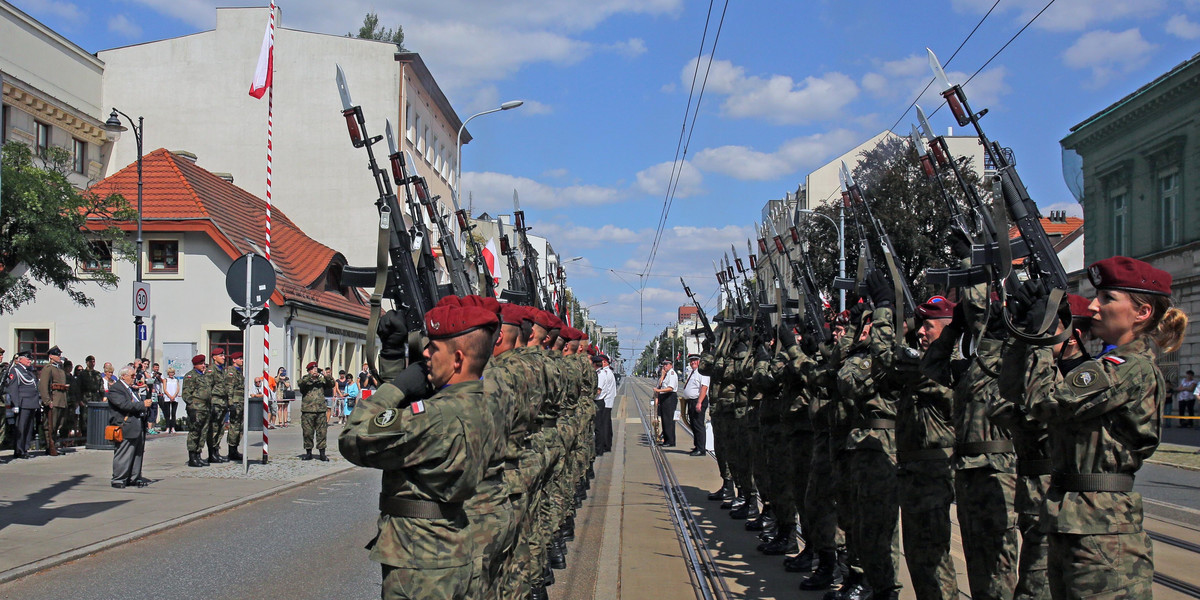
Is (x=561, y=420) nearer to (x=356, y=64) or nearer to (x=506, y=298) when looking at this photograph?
(x=506, y=298)

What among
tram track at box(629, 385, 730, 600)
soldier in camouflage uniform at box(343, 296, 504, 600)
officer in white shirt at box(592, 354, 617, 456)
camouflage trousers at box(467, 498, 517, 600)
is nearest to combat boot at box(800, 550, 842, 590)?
tram track at box(629, 385, 730, 600)

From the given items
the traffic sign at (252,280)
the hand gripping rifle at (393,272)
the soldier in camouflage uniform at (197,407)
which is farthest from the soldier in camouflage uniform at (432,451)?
the soldier in camouflage uniform at (197,407)

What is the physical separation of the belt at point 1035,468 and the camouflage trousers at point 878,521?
117cm

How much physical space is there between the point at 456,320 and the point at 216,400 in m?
12.9

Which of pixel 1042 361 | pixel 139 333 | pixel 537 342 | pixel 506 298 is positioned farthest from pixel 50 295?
pixel 1042 361

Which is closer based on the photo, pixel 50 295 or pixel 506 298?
pixel 506 298

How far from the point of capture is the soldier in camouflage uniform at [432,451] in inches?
135

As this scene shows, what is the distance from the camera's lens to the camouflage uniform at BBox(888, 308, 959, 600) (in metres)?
5.30

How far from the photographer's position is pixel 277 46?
37.2 metres

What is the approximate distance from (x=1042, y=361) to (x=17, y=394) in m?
15.9

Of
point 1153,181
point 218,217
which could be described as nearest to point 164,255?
point 218,217

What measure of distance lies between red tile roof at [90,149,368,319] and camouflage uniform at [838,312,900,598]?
63.0 feet

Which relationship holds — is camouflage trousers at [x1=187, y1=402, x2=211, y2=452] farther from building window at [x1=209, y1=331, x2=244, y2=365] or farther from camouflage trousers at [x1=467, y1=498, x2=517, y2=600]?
building window at [x1=209, y1=331, x2=244, y2=365]

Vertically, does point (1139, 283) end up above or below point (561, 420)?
above
